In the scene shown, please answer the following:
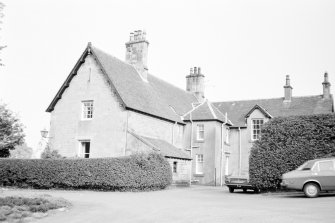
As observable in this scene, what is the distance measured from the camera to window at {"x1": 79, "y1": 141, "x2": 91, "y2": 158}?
28.4 m

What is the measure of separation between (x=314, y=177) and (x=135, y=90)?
16.8 m

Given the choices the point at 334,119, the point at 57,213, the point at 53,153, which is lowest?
the point at 57,213

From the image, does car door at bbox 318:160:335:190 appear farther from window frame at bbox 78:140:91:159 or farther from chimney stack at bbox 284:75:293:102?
chimney stack at bbox 284:75:293:102

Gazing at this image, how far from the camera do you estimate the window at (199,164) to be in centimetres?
3353

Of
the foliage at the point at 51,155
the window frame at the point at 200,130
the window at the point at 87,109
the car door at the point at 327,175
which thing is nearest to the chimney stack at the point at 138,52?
the window at the point at 87,109

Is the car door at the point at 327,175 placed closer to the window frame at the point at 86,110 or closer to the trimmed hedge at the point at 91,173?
the trimmed hedge at the point at 91,173

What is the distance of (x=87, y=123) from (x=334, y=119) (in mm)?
17627

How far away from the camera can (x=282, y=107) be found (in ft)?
122

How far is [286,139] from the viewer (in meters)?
19.8

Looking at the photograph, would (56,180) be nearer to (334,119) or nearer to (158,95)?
(158,95)

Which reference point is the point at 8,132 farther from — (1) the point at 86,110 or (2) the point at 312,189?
(2) the point at 312,189

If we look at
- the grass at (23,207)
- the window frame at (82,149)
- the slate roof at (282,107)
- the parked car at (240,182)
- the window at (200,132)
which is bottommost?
the grass at (23,207)

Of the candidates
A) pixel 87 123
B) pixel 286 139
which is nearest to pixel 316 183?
pixel 286 139

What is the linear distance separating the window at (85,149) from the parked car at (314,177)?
657 inches
